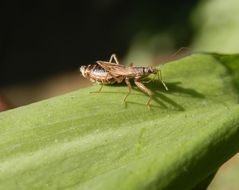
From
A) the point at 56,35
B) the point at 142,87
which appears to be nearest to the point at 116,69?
the point at 142,87

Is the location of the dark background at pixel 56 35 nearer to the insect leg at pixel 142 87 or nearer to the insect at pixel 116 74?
the insect at pixel 116 74

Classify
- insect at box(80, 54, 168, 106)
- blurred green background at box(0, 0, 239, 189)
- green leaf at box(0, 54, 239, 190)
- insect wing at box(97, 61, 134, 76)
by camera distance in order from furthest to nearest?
blurred green background at box(0, 0, 239, 189) < insect wing at box(97, 61, 134, 76) < insect at box(80, 54, 168, 106) < green leaf at box(0, 54, 239, 190)

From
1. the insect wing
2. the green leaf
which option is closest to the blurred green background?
the insect wing

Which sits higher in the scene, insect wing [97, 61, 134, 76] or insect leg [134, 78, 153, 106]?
insect leg [134, 78, 153, 106]

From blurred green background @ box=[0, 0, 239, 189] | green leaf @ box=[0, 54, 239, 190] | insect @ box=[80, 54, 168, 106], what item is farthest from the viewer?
blurred green background @ box=[0, 0, 239, 189]

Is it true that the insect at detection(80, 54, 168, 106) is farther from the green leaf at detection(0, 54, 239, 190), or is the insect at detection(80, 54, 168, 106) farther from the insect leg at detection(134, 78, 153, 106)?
the green leaf at detection(0, 54, 239, 190)

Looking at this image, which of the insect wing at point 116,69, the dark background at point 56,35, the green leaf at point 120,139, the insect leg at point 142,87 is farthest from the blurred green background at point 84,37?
the green leaf at point 120,139
